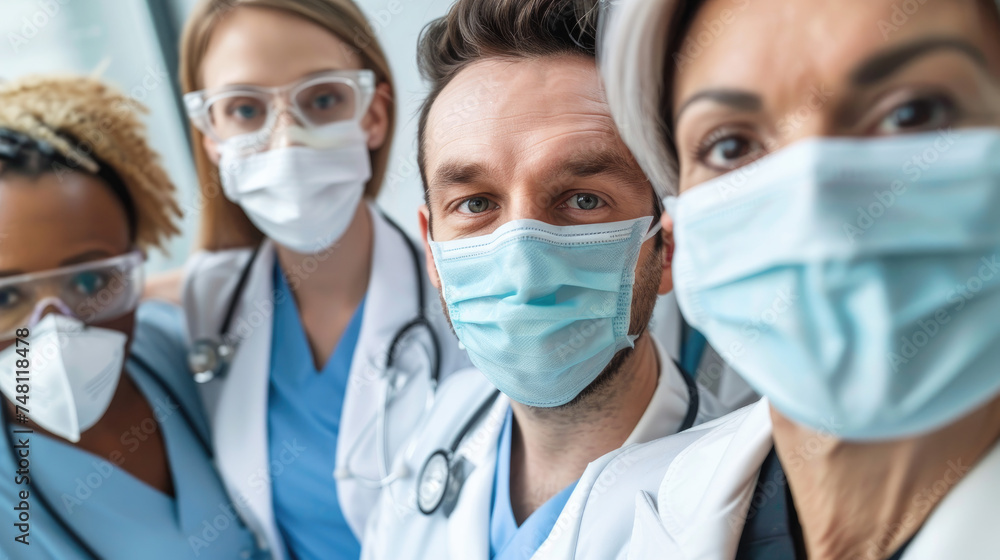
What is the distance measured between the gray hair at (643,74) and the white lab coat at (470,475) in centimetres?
45

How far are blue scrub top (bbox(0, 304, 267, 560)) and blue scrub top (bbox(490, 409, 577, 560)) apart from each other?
0.79m

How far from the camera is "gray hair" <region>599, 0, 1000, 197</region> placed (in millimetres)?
754

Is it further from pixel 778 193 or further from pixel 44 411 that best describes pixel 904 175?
pixel 44 411

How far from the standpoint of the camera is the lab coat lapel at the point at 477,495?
1204 millimetres

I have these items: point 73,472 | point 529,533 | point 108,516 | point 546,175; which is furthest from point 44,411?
point 546,175

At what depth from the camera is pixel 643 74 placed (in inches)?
31.1

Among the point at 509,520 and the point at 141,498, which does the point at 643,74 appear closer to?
the point at 509,520

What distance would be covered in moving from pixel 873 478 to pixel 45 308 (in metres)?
1.58

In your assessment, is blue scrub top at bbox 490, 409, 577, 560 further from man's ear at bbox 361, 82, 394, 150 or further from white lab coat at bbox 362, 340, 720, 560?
man's ear at bbox 361, 82, 394, 150

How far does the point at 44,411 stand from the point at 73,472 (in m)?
0.19

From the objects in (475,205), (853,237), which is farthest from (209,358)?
(853,237)

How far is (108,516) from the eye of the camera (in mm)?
1479
